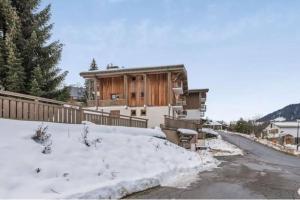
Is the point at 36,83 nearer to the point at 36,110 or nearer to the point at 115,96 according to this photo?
the point at 36,110

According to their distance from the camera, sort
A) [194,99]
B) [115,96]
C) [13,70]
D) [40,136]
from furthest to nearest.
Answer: [194,99]
[115,96]
[13,70]
[40,136]

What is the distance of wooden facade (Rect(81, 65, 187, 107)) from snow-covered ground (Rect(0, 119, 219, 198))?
2046 centimetres

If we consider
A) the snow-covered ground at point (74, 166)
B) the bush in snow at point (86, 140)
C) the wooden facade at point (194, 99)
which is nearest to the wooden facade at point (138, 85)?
the snow-covered ground at point (74, 166)

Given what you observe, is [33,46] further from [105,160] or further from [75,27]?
[105,160]

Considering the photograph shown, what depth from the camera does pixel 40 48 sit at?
84.4 ft

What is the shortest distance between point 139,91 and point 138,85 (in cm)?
76

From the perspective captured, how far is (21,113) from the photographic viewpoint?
39.3 ft

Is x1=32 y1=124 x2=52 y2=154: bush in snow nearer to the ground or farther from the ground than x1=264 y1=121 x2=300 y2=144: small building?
farther from the ground

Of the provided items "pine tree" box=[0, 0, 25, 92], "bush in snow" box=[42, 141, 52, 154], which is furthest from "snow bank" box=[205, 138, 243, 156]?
"bush in snow" box=[42, 141, 52, 154]

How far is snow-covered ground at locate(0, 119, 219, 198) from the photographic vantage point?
28.2ft

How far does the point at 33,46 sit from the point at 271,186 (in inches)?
762

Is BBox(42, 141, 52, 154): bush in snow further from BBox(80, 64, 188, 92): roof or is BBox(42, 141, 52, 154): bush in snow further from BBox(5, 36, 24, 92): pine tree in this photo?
BBox(80, 64, 188, 92): roof

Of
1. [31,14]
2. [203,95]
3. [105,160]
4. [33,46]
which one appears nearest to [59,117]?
[105,160]

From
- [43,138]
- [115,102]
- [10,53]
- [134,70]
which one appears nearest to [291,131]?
[134,70]
